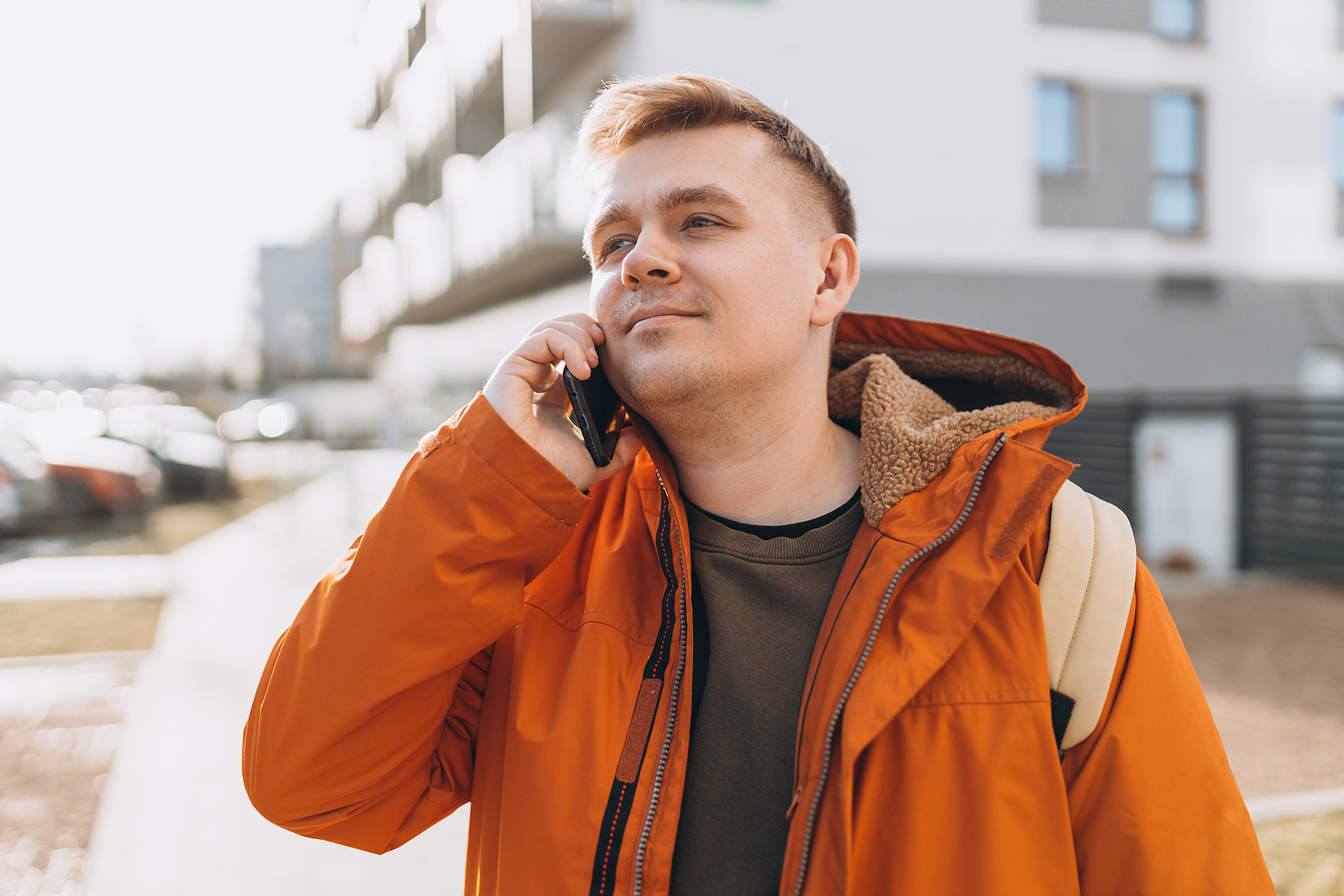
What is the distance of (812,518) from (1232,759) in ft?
14.8

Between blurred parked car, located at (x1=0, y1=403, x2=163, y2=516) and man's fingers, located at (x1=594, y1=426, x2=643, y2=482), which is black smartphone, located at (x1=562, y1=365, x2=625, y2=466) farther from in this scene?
blurred parked car, located at (x1=0, y1=403, x2=163, y2=516)

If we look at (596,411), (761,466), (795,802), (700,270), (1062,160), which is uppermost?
(1062,160)

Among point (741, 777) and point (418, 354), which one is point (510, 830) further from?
point (418, 354)

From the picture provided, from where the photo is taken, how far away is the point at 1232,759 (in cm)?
514

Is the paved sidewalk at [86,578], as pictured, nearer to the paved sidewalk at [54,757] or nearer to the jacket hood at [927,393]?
the paved sidewalk at [54,757]

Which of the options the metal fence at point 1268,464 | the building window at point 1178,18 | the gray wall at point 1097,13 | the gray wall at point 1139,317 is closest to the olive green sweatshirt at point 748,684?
the metal fence at point 1268,464

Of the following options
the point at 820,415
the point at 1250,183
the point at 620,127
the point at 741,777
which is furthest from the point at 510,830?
the point at 1250,183

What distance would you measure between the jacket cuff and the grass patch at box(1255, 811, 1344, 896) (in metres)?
3.23

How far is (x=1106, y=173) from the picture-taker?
1420cm

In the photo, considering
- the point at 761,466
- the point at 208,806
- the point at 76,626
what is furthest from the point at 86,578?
the point at 761,466

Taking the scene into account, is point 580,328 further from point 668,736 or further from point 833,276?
point 668,736

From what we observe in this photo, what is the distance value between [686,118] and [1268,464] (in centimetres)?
1117

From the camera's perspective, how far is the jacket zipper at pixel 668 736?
1575 mm

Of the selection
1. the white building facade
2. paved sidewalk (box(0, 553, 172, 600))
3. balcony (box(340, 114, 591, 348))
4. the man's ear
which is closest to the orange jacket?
the man's ear
